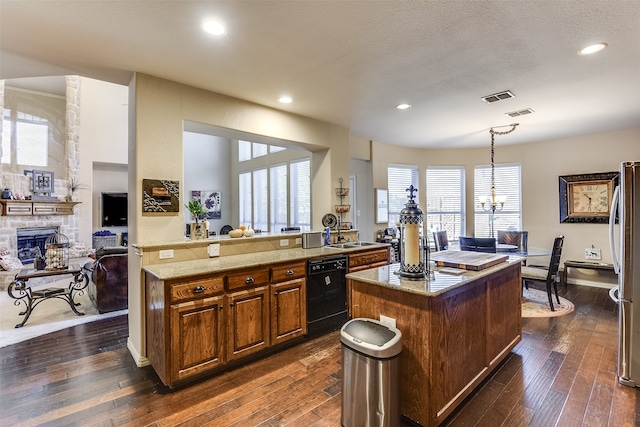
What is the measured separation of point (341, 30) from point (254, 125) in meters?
1.85

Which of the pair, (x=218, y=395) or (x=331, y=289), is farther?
(x=331, y=289)

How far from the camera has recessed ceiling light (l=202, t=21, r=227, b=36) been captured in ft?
6.92

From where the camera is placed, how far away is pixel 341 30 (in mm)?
2199

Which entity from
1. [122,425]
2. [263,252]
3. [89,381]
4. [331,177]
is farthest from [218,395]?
[331,177]

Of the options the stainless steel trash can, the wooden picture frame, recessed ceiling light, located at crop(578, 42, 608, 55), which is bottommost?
the stainless steel trash can

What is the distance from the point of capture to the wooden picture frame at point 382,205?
6176 mm

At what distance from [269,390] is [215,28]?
279 cm

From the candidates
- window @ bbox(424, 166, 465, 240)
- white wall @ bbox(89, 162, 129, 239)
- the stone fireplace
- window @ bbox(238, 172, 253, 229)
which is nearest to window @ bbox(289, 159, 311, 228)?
window @ bbox(238, 172, 253, 229)

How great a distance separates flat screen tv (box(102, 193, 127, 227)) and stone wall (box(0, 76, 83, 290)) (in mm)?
763

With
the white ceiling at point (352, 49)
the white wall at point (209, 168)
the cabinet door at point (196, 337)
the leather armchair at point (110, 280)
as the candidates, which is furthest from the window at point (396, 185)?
the white wall at point (209, 168)

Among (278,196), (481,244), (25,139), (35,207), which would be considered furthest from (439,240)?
(25,139)

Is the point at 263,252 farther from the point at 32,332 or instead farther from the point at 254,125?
the point at 32,332

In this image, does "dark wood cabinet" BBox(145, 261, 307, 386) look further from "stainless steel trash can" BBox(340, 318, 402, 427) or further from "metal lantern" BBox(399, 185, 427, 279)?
"metal lantern" BBox(399, 185, 427, 279)

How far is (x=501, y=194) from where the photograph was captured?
6.50m
